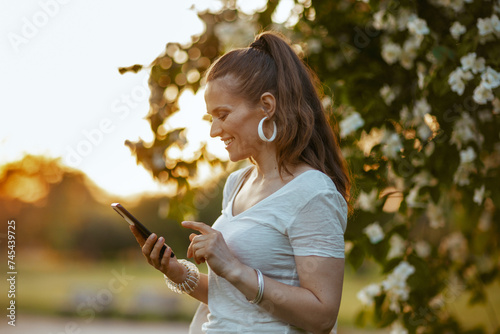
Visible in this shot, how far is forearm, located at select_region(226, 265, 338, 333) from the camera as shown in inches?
→ 52.9

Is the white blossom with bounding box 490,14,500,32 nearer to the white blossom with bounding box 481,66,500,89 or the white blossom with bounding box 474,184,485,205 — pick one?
the white blossom with bounding box 481,66,500,89

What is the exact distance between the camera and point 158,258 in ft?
4.98

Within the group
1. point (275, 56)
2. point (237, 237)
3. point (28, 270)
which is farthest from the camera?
point (28, 270)

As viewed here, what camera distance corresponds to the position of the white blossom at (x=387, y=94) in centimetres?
245

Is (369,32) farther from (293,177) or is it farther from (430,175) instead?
(293,177)

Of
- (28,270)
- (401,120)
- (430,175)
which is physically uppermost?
(401,120)

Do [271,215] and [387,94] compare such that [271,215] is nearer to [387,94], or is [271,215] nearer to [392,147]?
[392,147]

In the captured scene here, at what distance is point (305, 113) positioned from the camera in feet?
5.03

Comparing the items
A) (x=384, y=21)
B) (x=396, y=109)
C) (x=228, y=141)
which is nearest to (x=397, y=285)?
(x=396, y=109)

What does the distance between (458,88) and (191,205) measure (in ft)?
4.10

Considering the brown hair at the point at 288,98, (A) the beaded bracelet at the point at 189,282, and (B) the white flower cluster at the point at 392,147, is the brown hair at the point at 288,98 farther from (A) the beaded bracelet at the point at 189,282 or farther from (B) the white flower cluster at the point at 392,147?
(B) the white flower cluster at the point at 392,147

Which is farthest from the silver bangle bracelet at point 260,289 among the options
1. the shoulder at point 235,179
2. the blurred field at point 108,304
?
the blurred field at point 108,304

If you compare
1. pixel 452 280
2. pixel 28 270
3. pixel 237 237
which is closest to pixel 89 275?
pixel 28 270

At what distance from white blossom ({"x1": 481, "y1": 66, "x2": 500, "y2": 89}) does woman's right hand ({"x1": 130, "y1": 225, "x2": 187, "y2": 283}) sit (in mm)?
1294
